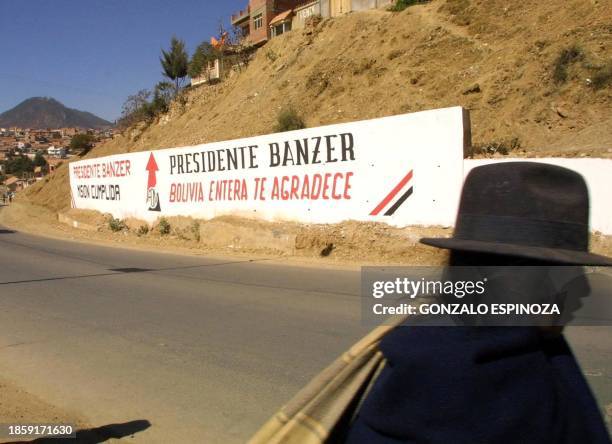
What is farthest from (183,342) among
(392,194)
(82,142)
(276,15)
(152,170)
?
(82,142)

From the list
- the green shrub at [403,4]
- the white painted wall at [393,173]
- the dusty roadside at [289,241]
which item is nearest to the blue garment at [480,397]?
the dusty roadside at [289,241]

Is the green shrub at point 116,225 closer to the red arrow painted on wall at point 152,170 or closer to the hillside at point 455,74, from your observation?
the red arrow painted on wall at point 152,170

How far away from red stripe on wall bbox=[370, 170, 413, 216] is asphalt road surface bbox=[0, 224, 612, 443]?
2.55m

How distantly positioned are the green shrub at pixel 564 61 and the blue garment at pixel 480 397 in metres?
17.7

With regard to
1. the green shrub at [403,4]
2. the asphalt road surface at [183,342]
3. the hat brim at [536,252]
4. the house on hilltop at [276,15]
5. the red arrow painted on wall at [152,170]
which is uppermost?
the house on hilltop at [276,15]

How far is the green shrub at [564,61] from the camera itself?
17.0 meters

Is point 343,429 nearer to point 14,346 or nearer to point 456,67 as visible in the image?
point 14,346

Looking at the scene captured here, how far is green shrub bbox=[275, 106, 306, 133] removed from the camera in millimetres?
24266

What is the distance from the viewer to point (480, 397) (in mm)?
1302

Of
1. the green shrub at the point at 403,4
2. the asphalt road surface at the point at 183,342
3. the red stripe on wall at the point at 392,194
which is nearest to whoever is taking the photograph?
the asphalt road surface at the point at 183,342

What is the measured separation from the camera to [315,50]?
30.5 meters

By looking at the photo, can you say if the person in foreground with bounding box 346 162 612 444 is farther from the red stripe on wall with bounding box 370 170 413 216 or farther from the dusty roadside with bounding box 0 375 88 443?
the red stripe on wall with bounding box 370 170 413 216

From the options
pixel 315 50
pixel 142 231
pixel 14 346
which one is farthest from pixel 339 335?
pixel 315 50

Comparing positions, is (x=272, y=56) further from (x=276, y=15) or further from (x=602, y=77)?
(x=602, y=77)
